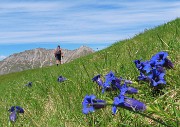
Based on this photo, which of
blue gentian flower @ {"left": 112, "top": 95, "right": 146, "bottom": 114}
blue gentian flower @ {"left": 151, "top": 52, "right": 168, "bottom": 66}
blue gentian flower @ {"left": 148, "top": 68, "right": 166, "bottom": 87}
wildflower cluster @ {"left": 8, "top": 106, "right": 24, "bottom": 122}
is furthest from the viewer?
wildflower cluster @ {"left": 8, "top": 106, "right": 24, "bottom": 122}

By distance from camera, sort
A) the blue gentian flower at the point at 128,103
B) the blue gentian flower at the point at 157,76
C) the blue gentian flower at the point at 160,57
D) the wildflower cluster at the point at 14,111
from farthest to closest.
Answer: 1. the wildflower cluster at the point at 14,111
2. the blue gentian flower at the point at 157,76
3. the blue gentian flower at the point at 160,57
4. the blue gentian flower at the point at 128,103

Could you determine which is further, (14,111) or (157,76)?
(14,111)

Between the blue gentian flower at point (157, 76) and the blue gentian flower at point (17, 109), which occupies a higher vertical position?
the blue gentian flower at point (17, 109)

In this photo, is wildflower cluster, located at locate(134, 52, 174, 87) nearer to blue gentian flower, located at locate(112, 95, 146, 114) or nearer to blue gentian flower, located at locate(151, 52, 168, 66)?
blue gentian flower, located at locate(151, 52, 168, 66)

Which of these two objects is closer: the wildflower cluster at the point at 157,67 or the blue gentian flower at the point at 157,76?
the wildflower cluster at the point at 157,67

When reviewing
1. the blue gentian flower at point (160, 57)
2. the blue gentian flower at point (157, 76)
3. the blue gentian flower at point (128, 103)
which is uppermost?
the blue gentian flower at point (160, 57)

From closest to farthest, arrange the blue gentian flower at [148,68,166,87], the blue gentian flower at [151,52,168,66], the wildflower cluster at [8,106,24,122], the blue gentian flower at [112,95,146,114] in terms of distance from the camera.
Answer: the blue gentian flower at [112,95,146,114] < the blue gentian flower at [151,52,168,66] < the blue gentian flower at [148,68,166,87] < the wildflower cluster at [8,106,24,122]

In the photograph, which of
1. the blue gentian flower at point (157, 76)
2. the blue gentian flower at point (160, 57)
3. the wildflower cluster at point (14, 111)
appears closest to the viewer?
the blue gentian flower at point (160, 57)

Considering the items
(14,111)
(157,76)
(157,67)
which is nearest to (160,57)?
(157,67)

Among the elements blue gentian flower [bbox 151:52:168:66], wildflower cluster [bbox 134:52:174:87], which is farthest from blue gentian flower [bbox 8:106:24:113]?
blue gentian flower [bbox 151:52:168:66]

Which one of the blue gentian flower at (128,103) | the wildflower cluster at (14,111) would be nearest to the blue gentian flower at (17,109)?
the wildflower cluster at (14,111)

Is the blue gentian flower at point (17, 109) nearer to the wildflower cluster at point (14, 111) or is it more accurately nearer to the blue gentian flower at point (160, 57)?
the wildflower cluster at point (14, 111)

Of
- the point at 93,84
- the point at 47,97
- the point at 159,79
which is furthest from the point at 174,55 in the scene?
the point at 47,97

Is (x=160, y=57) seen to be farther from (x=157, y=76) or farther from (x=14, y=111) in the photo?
(x=14, y=111)
